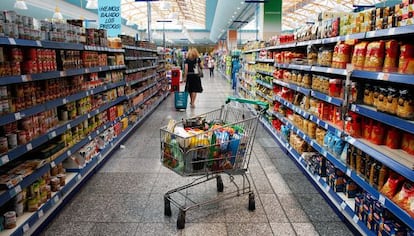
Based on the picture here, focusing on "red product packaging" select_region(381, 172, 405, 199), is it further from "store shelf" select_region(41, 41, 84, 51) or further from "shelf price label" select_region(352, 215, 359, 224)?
"store shelf" select_region(41, 41, 84, 51)

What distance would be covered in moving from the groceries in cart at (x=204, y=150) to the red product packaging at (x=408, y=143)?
52.6 inches

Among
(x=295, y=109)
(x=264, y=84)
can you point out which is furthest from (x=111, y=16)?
(x=295, y=109)

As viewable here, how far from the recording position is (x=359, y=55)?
3029 millimetres

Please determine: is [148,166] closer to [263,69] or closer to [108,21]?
[263,69]

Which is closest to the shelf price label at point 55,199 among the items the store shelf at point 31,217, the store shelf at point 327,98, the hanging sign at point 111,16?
the store shelf at point 31,217

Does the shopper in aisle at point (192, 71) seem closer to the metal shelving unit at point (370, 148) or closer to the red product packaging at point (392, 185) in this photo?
the metal shelving unit at point (370, 148)

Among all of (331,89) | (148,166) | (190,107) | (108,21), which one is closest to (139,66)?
(108,21)

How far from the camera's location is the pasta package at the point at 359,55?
2979mm

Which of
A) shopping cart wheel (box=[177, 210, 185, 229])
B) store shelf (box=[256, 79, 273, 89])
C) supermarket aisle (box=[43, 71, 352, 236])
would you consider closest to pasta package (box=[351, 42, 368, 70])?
supermarket aisle (box=[43, 71, 352, 236])

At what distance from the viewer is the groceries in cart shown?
3090 mm

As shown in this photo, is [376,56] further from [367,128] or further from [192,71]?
[192,71]

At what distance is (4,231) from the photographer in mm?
2619

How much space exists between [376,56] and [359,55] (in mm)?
282

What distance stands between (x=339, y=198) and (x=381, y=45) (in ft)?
4.77
